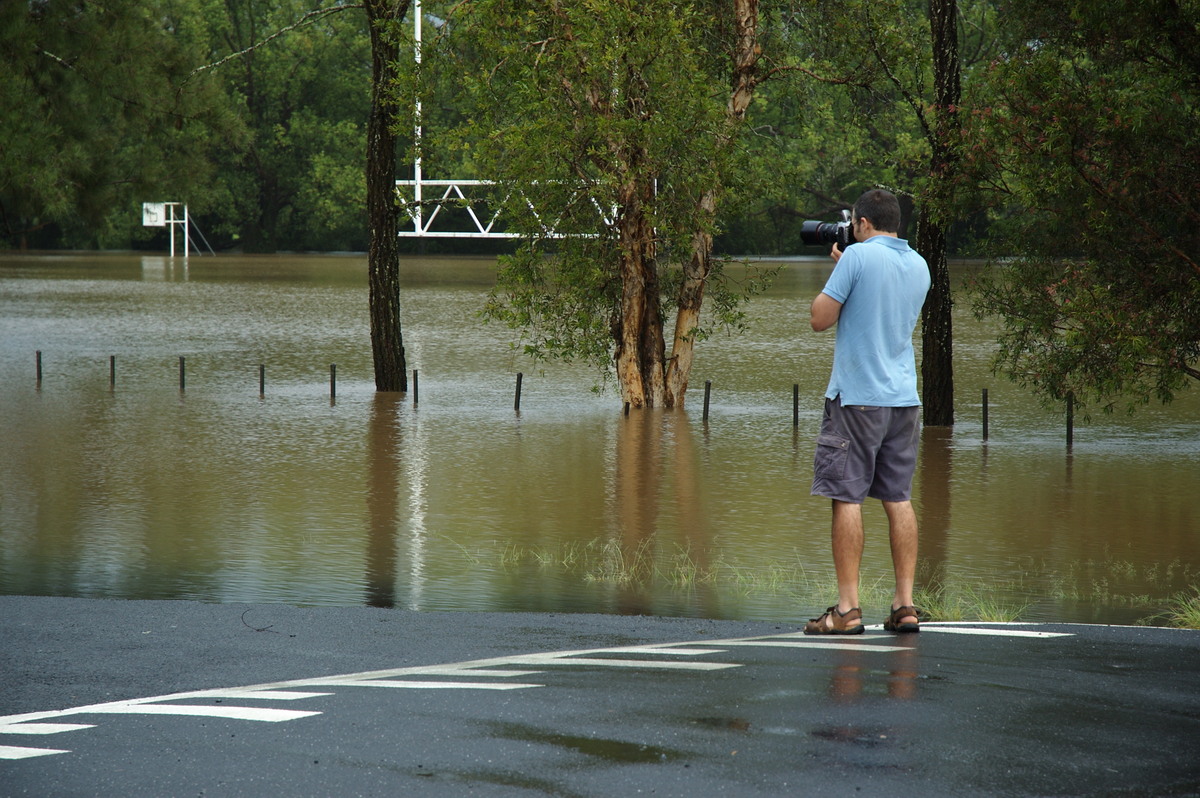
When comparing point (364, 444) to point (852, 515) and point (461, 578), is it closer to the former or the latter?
point (461, 578)

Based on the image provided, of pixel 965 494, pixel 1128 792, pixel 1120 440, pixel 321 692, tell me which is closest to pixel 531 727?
pixel 321 692

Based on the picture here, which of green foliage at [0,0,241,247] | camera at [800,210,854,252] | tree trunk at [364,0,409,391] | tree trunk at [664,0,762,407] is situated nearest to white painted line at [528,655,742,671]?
camera at [800,210,854,252]

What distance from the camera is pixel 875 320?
6762mm

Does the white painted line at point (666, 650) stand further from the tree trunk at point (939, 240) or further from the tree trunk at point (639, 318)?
the tree trunk at point (639, 318)

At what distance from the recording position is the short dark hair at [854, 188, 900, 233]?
685 cm

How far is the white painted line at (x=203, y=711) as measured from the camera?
533 cm

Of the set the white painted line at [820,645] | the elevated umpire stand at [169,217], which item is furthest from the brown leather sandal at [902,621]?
the elevated umpire stand at [169,217]

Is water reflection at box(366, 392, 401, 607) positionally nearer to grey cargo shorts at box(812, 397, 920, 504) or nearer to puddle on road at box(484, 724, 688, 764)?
grey cargo shorts at box(812, 397, 920, 504)

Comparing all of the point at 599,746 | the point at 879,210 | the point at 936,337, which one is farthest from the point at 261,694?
the point at 936,337

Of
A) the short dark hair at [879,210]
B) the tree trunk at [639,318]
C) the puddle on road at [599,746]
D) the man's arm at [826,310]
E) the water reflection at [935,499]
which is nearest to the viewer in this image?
the puddle on road at [599,746]

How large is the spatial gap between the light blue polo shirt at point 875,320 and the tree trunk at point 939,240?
10.9 metres

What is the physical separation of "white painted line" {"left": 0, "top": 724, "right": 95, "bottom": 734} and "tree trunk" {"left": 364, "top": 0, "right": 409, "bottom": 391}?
55.5ft

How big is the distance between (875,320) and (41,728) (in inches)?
153

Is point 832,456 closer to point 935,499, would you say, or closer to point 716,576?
point 716,576
